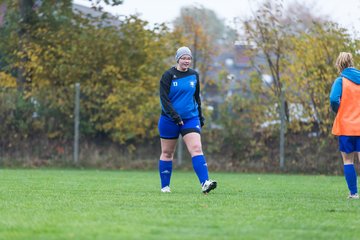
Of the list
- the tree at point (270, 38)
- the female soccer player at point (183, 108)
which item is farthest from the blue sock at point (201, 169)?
the tree at point (270, 38)

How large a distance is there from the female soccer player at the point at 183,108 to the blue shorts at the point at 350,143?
5.54 feet

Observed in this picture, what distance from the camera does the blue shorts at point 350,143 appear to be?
1011 cm

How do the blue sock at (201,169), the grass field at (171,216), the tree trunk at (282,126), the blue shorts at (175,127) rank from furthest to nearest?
the tree trunk at (282,126)
the blue shorts at (175,127)
the blue sock at (201,169)
the grass field at (171,216)

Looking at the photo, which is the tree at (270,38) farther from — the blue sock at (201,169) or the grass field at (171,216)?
the grass field at (171,216)

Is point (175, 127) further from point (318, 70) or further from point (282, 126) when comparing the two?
point (318, 70)

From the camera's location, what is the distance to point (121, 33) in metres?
25.7

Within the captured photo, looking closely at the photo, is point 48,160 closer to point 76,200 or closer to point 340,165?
point 340,165

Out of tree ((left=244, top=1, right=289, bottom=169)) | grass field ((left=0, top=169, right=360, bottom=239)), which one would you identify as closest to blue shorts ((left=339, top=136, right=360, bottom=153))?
grass field ((left=0, top=169, right=360, bottom=239))

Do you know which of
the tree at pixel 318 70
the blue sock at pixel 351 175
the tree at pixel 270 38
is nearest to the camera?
the blue sock at pixel 351 175

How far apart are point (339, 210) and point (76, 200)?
8.98 ft

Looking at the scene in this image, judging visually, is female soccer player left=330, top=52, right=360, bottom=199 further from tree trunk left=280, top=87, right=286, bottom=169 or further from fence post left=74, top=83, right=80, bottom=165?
fence post left=74, top=83, right=80, bottom=165

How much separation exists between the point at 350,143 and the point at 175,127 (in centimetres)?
217

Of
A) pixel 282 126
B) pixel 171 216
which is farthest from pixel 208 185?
pixel 282 126

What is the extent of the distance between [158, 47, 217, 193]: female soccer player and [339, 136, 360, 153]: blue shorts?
1.69 metres
